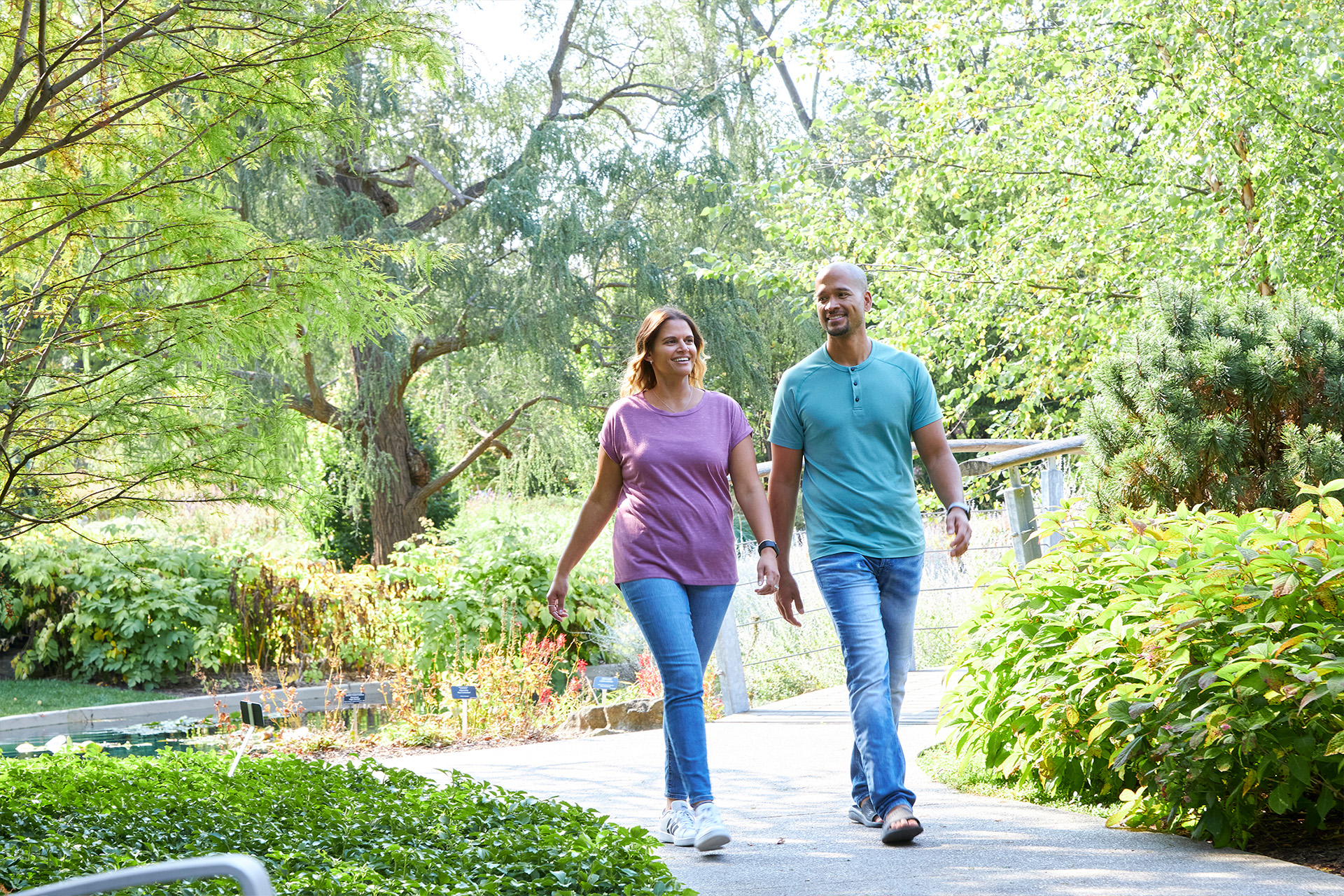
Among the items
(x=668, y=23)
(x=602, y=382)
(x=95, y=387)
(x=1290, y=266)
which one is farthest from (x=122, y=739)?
(x=668, y=23)

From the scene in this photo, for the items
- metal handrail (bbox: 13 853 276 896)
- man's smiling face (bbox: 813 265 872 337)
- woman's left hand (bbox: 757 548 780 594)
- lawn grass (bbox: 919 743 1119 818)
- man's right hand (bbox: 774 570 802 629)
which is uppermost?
man's smiling face (bbox: 813 265 872 337)

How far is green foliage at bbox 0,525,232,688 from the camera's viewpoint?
11.5 meters

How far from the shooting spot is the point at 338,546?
53.7ft

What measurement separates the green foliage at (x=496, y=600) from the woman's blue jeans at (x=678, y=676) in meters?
5.45

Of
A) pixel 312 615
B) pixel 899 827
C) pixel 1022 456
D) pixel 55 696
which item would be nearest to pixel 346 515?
pixel 312 615

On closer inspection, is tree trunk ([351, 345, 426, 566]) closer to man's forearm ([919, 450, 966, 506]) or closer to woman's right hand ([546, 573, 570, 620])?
woman's right hand ([546, 573, 570, 620])

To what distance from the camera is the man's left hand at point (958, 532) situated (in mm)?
3508

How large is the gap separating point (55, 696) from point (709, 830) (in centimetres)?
954

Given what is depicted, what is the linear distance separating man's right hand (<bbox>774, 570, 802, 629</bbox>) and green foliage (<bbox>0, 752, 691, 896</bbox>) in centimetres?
85

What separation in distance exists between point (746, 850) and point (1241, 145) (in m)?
6.66

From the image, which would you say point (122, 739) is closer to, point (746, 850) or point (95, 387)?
point (95, 387)

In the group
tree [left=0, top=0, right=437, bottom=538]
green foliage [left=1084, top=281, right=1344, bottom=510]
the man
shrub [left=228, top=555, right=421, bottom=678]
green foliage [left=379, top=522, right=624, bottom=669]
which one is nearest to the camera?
the man

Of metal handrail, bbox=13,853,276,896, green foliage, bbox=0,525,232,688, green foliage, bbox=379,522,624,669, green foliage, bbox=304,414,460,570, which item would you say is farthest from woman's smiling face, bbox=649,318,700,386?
green foliage, bbox=304,414,460,570

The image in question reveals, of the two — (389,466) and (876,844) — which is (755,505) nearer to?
(876,844)
